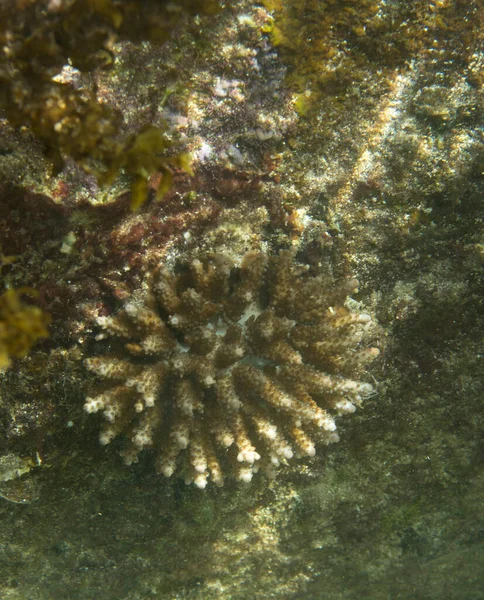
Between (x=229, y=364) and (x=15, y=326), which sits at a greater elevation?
(x=15, y=326)

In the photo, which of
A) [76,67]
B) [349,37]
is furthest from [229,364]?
[349,37]

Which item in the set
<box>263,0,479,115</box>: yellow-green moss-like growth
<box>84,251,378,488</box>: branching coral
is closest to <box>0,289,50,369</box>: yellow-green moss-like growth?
<box>84,251,378,488</box>: branching coral

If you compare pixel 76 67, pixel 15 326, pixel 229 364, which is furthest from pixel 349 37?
pixel 15 326

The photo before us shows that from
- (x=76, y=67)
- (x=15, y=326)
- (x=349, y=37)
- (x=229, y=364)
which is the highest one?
(x=349, y=37)

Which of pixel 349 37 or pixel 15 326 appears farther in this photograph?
pixel 349 37

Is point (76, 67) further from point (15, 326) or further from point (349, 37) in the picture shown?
point (349, 37)

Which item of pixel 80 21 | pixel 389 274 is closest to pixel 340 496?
pixel 389 274
